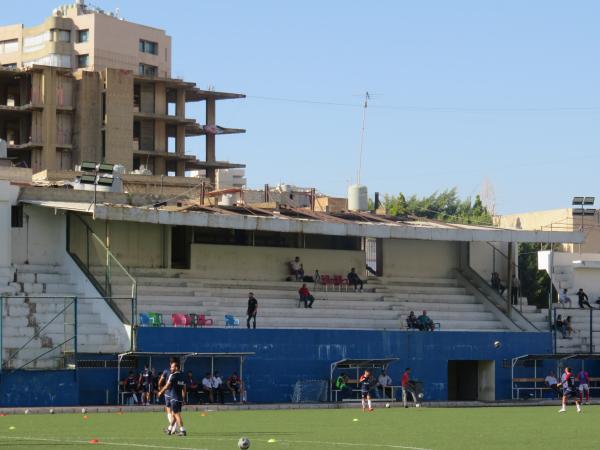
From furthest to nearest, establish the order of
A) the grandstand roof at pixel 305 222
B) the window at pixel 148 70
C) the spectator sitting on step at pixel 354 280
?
the window at pixel 148 70
the spectator sitting on step at pixel 354 280
the grandstand roof at pixel 305 222

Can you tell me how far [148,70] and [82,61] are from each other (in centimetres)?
571

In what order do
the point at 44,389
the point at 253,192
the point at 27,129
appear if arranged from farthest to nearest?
the point at 27,129, the point at 253,192, the point at 44,389

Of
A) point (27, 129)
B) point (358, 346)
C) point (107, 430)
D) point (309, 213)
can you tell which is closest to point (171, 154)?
point (27, 129)

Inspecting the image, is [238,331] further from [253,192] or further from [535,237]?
[253,192]

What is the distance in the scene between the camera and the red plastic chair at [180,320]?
48750mm

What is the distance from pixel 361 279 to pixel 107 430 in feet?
93.5

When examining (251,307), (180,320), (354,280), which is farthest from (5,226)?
(354,280)

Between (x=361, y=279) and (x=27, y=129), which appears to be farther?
(x=27, y=129)

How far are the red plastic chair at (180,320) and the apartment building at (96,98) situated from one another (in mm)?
55553

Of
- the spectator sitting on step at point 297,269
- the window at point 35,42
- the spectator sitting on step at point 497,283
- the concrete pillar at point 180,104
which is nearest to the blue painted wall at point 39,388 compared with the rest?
the spectator sitting on step at point 297,269

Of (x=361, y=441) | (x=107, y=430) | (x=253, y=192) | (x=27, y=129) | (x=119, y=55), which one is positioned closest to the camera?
(x=361, y=441)

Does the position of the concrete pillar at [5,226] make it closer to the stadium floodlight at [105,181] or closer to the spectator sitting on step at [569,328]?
the stadium floodlight at [105,181]

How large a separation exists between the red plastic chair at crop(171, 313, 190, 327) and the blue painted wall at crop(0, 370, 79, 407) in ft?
15.2

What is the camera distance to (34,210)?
51031mm
